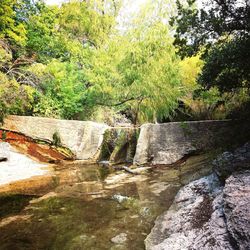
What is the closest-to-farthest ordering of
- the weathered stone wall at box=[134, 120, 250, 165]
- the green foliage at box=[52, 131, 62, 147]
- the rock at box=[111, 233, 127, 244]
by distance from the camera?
1. the rock at box=[111, 233, 127, 244]
2. the weathered stone wall at box=[134, 120, 250, 165]
3. the green foliage at box=[52, 131, 62, 147]

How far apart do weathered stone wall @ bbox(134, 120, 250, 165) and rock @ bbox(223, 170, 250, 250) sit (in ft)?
16.4

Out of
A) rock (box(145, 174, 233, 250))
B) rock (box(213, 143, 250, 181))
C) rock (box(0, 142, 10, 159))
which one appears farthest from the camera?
rock (box(0, 142, 10, 159))

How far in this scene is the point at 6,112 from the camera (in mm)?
12664

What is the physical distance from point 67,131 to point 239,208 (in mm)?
10419

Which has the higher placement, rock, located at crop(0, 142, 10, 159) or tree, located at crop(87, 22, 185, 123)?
tree, located at crop(87, 22, 185, 123)

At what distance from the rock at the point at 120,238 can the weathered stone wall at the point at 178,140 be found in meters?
5.56

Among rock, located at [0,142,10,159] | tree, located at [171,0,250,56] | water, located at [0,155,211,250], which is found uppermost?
tree, located at [171,0,250,56]

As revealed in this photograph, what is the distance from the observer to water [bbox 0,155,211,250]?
13.7ft

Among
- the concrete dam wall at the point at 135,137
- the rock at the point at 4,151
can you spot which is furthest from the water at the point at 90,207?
the rock at the point at 4,151

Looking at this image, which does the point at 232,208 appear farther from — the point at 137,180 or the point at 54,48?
the point at 54,48

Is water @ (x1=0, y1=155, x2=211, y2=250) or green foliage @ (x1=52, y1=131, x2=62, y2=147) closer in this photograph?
water @ (x1=0, y1=155, x2=211, y2=250)

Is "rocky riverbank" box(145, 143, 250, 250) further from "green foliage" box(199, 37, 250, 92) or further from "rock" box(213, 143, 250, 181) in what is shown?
"green foliage" box(199, 37, 250, 92)

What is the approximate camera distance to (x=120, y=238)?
4148 mm

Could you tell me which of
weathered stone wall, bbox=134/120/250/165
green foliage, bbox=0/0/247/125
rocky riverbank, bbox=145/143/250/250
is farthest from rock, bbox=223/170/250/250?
green foliage, bbox=0/0/247/125
